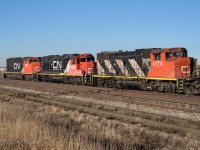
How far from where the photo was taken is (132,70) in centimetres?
2481

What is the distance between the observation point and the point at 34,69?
42.6 metres

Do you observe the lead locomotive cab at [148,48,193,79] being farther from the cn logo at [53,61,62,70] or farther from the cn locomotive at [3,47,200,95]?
the cn logo at [53,61,62,70]

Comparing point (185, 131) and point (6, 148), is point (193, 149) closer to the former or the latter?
point (185, 131)

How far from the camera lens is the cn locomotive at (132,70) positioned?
20828mm

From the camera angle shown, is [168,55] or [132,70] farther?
[132,70]

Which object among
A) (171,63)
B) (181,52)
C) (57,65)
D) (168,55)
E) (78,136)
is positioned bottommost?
(78,136)

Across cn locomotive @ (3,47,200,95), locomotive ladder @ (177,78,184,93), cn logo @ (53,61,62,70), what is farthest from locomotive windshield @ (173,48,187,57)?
cn logo @ (53,61,62,70)

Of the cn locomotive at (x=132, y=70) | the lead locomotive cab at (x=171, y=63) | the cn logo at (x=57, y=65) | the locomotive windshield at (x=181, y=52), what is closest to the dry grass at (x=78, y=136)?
the cn locomotive at (x=132, y=70)

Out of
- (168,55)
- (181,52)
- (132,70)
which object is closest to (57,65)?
(132,70)

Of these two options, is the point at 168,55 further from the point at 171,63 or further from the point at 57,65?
the point at 57,65

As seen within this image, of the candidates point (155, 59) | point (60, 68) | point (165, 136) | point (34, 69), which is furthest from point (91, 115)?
point (34, 69)

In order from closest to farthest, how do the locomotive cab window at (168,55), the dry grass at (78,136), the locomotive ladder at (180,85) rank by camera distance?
1. the dry grass at (78,136)
2. the locomotive ladder at (180,85)
3. the locomotive cab window at (168,55)

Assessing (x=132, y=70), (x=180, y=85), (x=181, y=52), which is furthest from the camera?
(x=132, y=70)

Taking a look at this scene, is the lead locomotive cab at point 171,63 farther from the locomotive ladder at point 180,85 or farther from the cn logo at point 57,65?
the cn logo at point 57,65
